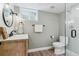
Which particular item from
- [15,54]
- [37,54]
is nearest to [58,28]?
[37,54]

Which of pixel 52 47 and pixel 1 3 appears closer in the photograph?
pixel 1 3

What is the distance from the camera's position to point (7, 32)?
61.7 inches

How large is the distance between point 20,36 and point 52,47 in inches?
21.4

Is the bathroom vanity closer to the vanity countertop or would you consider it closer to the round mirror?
the vanity countertop

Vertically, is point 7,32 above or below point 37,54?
above

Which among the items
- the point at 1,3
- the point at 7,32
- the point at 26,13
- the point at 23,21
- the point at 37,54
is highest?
the point at 1,3

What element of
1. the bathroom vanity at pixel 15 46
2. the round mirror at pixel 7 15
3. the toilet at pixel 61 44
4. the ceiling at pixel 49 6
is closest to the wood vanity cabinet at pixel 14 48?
the bathroom vanity at pixel 15 46

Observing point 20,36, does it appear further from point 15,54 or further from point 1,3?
point 1,3

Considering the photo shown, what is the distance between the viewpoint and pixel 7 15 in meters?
1.61

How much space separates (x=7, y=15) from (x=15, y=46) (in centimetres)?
50

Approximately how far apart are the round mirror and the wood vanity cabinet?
28 cm

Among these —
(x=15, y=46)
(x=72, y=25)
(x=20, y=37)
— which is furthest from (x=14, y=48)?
(x=72, y=25)

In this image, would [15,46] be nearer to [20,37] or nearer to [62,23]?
[20,37]

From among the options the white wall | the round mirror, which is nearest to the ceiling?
the white wall
